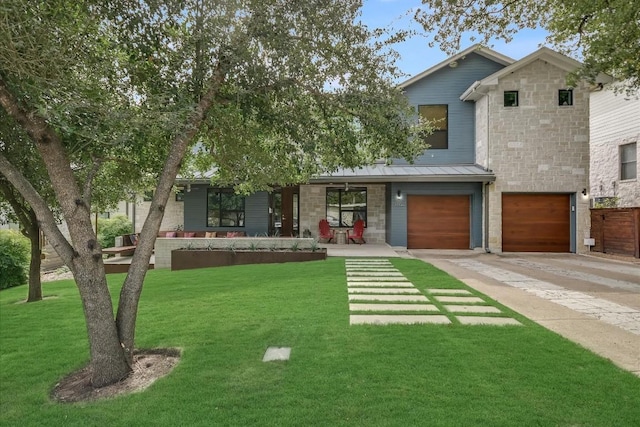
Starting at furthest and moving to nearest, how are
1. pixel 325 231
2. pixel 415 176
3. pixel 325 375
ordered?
pixel 325 231 → pixel 415 176 → pixel 325 375

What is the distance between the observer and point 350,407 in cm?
320

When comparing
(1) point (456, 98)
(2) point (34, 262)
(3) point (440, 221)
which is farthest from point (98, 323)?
(1) point (456, 98)

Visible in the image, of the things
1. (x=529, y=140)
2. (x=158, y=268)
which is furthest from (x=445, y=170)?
(x=158, y=268)

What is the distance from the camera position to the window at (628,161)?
14740 millimetres

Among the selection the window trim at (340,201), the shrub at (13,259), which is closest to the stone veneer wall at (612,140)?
the window trim at (340,201)

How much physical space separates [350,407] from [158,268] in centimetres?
1085

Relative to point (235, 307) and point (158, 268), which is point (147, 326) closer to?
point (235, 307)

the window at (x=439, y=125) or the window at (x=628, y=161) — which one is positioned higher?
the window at (x=439, y=125)

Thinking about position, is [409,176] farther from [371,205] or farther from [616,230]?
[616,230]

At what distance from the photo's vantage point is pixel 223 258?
12133 millimetres

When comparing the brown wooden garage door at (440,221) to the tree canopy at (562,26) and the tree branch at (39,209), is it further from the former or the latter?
the tree branch at (39,209)

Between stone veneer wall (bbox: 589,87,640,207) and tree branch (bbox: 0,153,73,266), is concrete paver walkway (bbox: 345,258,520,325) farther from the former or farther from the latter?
stone veneer wall (bbox: 589,87,640,207)

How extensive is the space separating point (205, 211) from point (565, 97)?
15.3m

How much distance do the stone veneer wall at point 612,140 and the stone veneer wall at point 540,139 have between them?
1.39m
